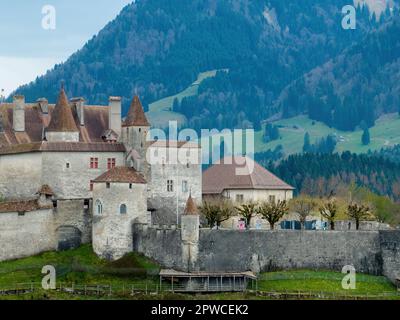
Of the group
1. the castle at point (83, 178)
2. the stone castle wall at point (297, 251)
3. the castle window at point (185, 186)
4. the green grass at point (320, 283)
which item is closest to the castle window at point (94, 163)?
the castle at point (83, 178)

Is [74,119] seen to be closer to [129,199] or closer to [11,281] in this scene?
[129,199]

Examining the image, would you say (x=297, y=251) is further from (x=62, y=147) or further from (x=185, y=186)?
(x=62, y=147)

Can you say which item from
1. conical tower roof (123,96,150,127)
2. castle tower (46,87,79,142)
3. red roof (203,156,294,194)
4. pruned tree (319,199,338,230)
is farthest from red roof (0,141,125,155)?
pruned tree (319,199,338,230)

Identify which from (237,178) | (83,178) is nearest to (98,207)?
(83,178)

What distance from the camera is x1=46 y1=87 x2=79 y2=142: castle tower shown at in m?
116

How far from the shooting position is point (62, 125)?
381 ft

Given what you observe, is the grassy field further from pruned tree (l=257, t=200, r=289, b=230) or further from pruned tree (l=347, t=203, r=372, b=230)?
pruned tree (l=347, t=203, r=372, b=230)

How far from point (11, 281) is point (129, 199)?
12557mm

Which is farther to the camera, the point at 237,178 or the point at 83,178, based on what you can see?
the point at 237,178

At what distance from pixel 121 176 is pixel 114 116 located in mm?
16052

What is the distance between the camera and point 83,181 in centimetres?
11506

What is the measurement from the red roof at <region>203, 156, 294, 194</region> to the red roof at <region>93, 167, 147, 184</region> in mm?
15445

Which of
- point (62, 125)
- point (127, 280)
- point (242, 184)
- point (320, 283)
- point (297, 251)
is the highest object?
point (62, 125)
